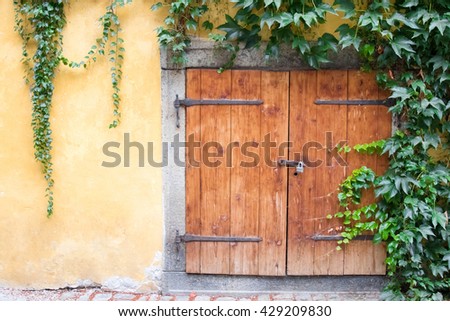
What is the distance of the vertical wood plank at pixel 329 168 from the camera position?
348 centimetres

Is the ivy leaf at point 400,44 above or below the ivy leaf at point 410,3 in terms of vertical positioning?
below

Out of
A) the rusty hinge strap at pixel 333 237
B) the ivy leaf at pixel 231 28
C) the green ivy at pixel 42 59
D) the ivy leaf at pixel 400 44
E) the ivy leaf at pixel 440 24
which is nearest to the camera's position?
the ivy leaf at pixel 440 24

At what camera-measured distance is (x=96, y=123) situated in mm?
3590

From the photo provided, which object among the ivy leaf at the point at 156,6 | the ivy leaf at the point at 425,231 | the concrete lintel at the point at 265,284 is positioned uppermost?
the ivy leaf at the point at 156,6

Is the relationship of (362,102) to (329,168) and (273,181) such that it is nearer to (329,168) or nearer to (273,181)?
(329,168)

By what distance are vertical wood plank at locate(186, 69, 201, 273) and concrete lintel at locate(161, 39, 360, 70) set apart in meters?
0.11

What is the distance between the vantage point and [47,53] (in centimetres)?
352

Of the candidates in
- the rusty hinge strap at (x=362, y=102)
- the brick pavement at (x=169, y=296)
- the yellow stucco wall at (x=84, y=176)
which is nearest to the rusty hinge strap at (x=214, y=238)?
the yellow stucco wall at (x=84, y=176)

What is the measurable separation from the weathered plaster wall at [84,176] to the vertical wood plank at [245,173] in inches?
24.5

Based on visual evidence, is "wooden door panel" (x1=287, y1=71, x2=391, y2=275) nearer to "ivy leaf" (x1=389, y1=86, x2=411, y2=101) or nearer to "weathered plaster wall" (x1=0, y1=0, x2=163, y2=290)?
"ivy leaf" (x1=389, y1=86, x2=411, y2=101)

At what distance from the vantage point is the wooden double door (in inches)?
138

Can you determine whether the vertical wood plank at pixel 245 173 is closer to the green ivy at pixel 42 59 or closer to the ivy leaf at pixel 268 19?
the ivy leaf at pixel 268 19

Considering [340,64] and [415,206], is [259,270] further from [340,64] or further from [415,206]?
[340,64]

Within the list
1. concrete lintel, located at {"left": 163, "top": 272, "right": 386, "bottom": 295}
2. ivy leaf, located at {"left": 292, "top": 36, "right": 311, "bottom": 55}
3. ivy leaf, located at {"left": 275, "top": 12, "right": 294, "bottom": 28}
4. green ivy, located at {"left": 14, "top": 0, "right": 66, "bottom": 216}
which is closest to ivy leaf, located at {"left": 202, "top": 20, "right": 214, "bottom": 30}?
ivy leaf, located at {"left": 275, "top": 12, "right": 294, "bottom": 28}
